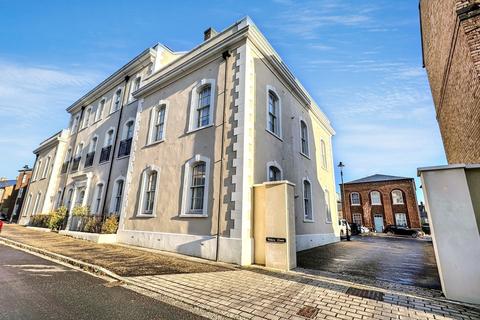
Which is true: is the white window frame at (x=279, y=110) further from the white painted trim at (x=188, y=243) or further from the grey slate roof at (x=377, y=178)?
the grey slate roof at (x=377, y=178)

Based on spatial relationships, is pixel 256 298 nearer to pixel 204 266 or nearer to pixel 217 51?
pixel 204 266

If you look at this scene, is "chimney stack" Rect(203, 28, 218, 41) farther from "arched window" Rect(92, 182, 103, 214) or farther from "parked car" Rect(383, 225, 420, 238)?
"parked car" Rect(383, 225, 420, 238)

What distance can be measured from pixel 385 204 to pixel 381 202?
68 centimetres

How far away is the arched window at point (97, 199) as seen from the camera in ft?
48.7

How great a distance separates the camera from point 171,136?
446 inches

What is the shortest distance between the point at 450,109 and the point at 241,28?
1048 cm

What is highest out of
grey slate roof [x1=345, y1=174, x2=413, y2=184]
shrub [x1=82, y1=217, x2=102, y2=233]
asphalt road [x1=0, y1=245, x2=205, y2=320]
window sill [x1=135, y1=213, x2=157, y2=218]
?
grey slate roof [x1=345, y1=174, x2=413, y2=184]

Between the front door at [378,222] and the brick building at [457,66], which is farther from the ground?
the brick building at [457,66]

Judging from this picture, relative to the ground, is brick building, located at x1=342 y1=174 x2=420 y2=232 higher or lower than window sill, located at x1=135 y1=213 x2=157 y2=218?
higher

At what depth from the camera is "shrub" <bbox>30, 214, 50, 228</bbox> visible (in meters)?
18.0

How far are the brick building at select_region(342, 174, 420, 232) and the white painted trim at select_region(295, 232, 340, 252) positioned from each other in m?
25.6

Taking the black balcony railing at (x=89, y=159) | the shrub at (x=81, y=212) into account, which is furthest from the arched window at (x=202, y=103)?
the black balcony railing at (x=89, y=159)

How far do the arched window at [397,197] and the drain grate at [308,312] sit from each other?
41092 mm

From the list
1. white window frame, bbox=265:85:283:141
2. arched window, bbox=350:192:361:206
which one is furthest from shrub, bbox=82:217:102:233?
arched window, bbox=350:192:361:206
